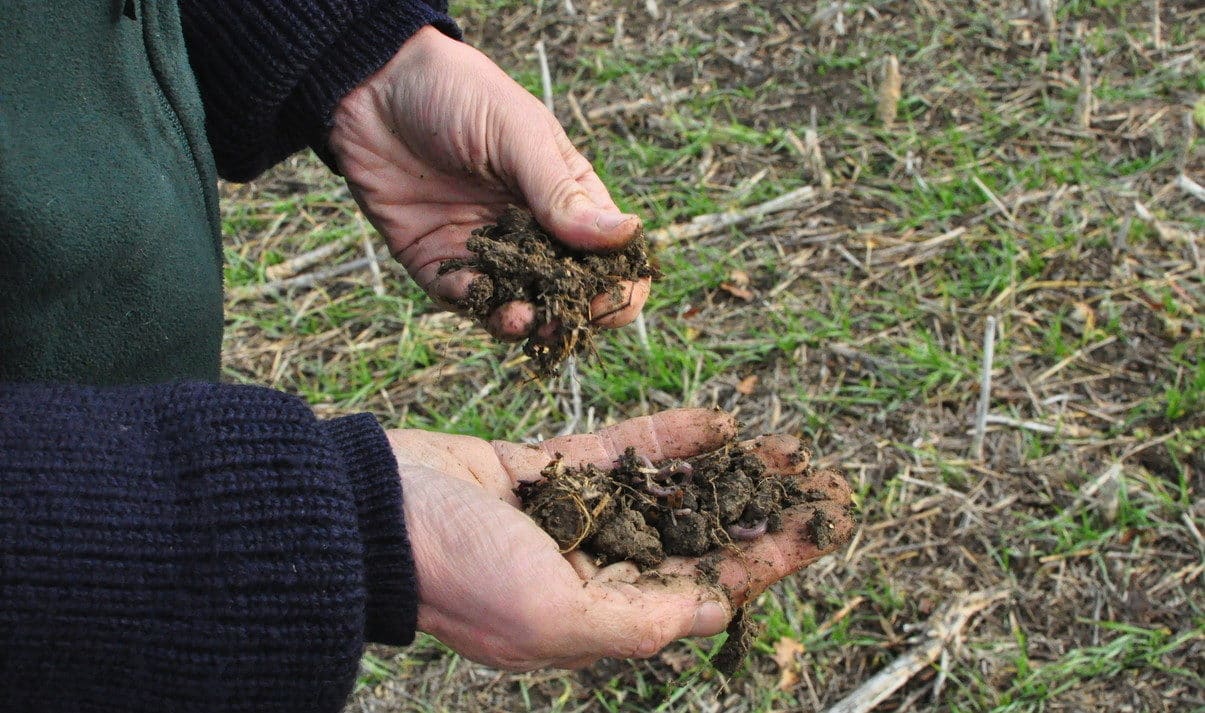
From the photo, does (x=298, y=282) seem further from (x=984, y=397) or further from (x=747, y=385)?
(x=984, y=397)

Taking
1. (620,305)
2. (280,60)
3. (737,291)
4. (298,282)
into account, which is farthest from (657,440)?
(298,282)

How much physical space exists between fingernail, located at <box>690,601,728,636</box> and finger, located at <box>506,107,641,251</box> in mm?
827

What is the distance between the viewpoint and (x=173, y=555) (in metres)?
1.62

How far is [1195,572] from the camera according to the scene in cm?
301

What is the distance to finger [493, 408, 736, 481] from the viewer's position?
2.58 metres

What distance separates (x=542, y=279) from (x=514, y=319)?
0.11 meters

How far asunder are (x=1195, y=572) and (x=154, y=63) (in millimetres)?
2862

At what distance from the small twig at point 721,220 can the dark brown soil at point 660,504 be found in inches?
65.1

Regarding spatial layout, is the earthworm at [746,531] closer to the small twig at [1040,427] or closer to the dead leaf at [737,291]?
the small twig at [1040,427]

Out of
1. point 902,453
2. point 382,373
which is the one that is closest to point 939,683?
point 902,453

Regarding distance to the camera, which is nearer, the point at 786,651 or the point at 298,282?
the point at 786,651

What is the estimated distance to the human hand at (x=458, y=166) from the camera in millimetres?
2438

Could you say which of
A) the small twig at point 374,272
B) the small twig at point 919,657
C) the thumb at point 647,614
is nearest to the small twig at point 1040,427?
the small twig at point 919,657

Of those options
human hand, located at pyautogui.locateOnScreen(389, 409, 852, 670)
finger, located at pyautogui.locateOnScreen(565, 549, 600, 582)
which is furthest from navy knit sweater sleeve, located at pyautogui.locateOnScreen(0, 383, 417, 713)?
finger, located at pyautogui.locateOnScreen(565, 549, 600, 582)
